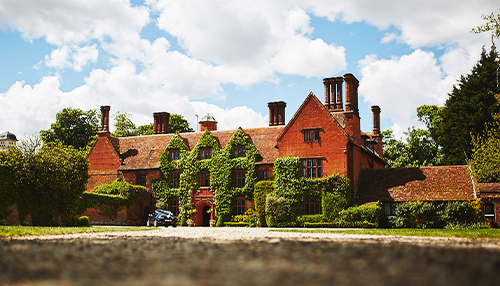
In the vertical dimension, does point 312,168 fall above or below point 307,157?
below

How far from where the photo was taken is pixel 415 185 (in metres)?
35.3

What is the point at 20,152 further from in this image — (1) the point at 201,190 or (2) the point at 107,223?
(1) the point at 201,190

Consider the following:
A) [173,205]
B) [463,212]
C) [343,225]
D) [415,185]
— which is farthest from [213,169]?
[463,212]

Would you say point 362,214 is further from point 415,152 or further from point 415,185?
point 415,152

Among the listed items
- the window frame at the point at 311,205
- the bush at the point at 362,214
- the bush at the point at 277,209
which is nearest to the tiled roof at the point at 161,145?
the bush at the point at 277,209

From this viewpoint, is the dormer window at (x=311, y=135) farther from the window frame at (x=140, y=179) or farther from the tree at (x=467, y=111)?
the window frame at (x=140, y=179)

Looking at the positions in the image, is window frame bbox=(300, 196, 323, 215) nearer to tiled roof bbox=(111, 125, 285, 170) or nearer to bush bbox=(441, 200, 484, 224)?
tiled roof bbox=(111, 125, 285, 170)

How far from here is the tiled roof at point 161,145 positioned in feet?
135

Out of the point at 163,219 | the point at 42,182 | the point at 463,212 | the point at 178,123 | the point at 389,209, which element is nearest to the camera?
the point at 42,182

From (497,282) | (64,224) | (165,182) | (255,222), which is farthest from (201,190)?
(497,282)

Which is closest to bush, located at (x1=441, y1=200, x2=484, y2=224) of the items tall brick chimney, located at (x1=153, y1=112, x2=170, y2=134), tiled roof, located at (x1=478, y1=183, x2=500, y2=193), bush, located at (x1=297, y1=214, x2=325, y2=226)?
tiled roof, located at (x1=478, y1=183, x2=500, y2=193)

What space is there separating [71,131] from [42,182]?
3442cm

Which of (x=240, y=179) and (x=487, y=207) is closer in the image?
(x=487, y=207)

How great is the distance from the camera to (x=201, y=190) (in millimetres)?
41594
